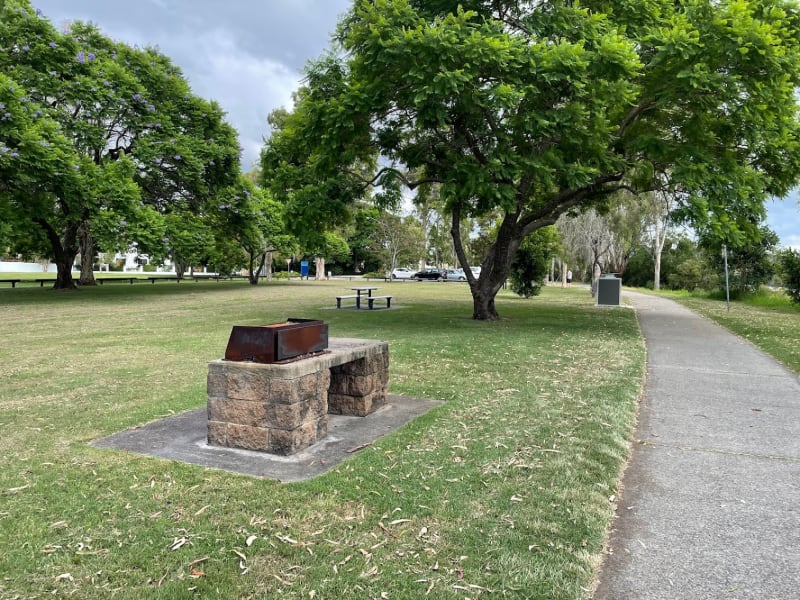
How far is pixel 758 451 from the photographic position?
4.50 m

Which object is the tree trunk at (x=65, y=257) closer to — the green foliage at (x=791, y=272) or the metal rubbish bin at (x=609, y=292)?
the metal rubbish bin at (x=609, y=292)

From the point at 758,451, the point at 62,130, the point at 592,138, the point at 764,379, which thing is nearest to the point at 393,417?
the point at 758,451

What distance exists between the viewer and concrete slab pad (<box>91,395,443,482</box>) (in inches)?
151

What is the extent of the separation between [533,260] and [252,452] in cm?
2020

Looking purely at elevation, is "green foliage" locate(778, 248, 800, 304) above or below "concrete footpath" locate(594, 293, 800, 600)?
above

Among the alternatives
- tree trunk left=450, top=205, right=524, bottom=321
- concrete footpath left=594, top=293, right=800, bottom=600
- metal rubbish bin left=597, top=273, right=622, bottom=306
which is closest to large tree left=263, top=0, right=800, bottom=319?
tree trunk left=450, top=205, right=524, bottom=321

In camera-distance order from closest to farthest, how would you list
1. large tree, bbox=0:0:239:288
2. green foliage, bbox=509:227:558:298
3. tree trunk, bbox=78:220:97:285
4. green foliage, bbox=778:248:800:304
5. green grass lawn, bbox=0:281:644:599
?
green grass lawn, bbox=0:281:644:599, green foliage, bbox=778:248:800:304, large tree, bbox=0:0:239:288, green foliage, bbox=509:227:558:298, tree trunk, bbox=78:220:97:285

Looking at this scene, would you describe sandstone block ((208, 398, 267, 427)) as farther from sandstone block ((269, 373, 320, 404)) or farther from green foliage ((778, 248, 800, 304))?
green foliage ((778, 248, 800, 304))

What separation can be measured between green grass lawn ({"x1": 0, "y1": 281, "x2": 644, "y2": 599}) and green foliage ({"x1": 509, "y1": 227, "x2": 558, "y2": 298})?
15.6 meters

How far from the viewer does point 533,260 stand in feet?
75.3

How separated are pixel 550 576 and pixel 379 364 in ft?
10.1

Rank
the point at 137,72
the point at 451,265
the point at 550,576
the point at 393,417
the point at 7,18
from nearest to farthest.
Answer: the point at 550,576 → the point at 393,417 → the point at 7,18 → the point at 137,72 → the point at 451,265

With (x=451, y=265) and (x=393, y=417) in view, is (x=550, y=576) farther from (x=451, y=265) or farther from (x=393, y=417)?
(x=451, y=265)

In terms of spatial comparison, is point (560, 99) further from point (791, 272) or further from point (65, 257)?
point (65, 257)
